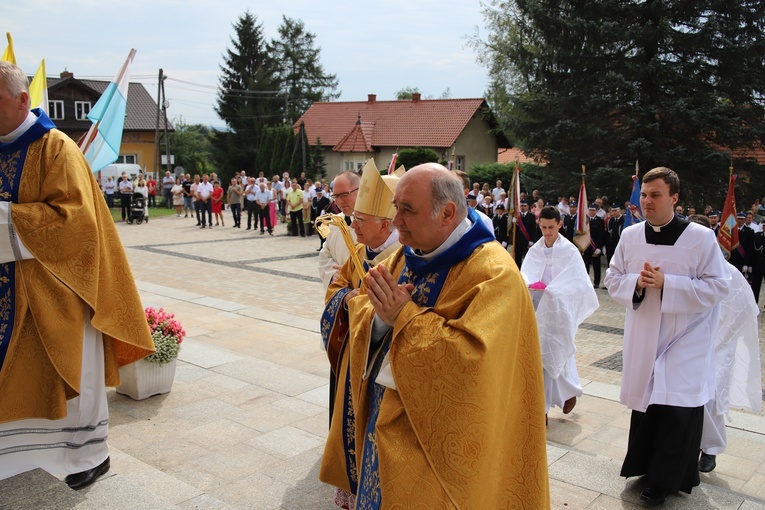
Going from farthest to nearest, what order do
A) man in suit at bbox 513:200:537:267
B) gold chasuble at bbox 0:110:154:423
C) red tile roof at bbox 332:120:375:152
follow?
red tile roof at bbox 332:120:375:152 < man in suit at bbox 513:200:537:267 < gold chasuble at bbox 0:110:154:423

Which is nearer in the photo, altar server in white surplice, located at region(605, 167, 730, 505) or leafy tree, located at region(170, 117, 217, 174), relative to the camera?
altar server in white surplice, located at region(605, 167, 730, 505)

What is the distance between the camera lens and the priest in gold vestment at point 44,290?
12.1ft

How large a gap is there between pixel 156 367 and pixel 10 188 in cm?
241

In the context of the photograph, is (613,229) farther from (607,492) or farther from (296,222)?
(607,492)

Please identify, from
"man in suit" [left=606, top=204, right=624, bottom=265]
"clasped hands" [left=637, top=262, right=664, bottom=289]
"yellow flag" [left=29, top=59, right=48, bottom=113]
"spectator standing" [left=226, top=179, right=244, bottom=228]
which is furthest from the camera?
"spectator standing" [left=226, top=179, right=244, bottom=228]

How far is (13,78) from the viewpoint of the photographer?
11.9ft

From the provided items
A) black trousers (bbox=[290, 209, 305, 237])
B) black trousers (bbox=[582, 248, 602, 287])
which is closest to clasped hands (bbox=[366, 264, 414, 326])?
black trousers (bbox=[582, 248, 602, 287])

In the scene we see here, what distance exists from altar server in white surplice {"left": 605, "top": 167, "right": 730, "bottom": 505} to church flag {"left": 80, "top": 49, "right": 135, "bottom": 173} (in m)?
4.48

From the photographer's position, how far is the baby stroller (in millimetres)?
27078

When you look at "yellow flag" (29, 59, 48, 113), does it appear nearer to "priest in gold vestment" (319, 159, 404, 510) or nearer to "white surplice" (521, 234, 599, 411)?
"priest in gold vestment" (319, 159, 404, 510)

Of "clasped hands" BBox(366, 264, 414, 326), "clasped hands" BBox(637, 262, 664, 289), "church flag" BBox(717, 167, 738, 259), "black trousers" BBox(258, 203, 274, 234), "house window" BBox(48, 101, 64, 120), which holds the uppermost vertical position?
"house window" BBox(48, 101, 64, 120)

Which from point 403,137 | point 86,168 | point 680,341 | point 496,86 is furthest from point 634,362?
point 403,137

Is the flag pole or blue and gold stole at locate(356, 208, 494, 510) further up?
the flag pole

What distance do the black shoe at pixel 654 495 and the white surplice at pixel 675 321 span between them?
51cm
